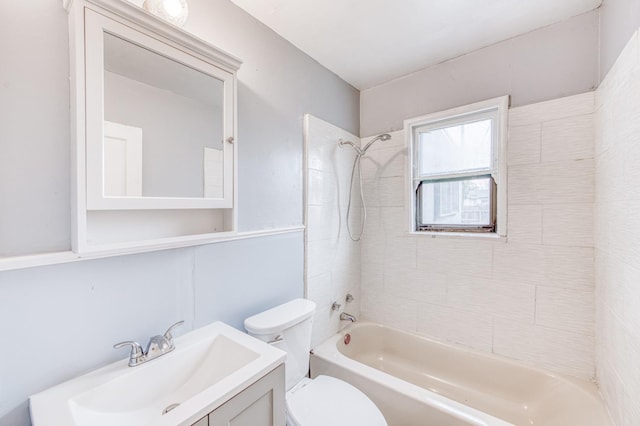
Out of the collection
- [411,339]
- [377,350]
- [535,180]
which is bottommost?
[377,350]

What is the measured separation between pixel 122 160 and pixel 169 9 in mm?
600

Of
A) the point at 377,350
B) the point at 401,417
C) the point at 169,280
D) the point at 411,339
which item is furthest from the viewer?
the point at 377,350

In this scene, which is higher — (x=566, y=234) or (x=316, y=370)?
(x=566, y=234)

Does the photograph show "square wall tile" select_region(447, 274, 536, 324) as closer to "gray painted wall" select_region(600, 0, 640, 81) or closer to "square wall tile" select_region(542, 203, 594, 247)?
"square wall tile" select_region(542, 203, 594, 247)

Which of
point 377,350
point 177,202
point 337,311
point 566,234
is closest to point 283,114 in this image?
point 177,202

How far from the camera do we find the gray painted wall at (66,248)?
30.7 inches

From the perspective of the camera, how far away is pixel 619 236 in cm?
113

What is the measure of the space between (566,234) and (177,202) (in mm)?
2028

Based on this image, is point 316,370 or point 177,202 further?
point 316,370

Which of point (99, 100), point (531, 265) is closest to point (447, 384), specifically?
point (531, 265)

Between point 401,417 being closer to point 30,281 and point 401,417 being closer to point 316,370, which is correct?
point 316,370

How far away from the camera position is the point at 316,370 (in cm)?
177

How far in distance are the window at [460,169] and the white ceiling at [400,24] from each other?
15.9 inches

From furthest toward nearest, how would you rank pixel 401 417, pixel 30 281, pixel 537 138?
pixel 537 138 → pixel 401 417 → pixel 30 281
